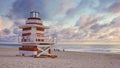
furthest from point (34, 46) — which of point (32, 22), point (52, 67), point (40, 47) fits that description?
point (52, 67)

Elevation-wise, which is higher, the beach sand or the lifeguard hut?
the lifeguard hut

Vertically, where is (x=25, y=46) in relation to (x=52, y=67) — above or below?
above

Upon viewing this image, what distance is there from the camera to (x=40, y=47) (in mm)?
24656

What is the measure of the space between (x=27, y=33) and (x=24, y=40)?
1073 millimetres

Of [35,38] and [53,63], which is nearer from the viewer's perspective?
[53,63]

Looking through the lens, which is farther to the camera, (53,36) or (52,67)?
(53,36)

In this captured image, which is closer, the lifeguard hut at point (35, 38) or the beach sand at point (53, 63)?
the beach sand at point (53, 63)

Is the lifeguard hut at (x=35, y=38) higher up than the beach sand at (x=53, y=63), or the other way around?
the lifeguard hut at (x=35, y=38)

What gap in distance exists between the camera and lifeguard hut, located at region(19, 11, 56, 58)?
2383 centimetres

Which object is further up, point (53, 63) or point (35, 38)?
point (35, 38)

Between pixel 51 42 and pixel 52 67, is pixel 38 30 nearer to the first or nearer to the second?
pixel 51 42

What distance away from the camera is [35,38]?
77.0ft

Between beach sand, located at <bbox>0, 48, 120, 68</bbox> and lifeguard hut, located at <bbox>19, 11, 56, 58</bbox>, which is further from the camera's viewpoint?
lifeguard hut, located at <bbox>19, 11, 56, 58</bbox>

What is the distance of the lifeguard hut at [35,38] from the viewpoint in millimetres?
23828
